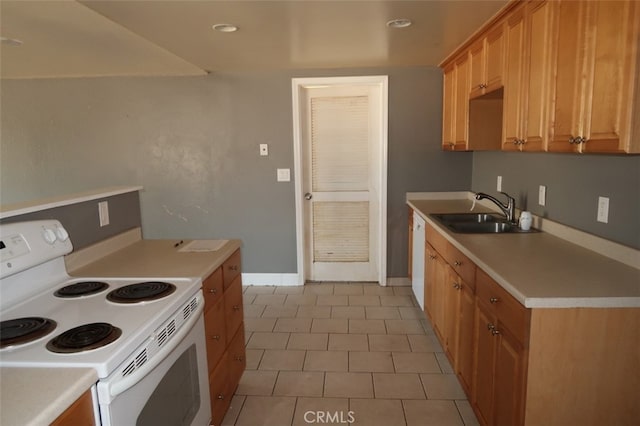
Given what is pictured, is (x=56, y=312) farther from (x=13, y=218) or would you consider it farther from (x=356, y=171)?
(x=356, y=171)

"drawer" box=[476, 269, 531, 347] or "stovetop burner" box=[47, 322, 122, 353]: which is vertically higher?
"stovetop burner" box=[47, 322, 122, 353]

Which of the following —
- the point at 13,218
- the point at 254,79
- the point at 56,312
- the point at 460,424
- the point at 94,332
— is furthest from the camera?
the point at 254,79

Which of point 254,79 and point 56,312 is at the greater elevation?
point 254,79

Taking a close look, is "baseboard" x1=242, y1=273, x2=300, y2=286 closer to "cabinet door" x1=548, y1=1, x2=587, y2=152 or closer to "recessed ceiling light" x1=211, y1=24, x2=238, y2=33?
"recessed ceiling light" x1=211, y1=24, x2=238, y2=33

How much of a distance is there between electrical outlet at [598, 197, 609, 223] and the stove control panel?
249cm

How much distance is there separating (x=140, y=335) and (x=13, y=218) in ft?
2.63

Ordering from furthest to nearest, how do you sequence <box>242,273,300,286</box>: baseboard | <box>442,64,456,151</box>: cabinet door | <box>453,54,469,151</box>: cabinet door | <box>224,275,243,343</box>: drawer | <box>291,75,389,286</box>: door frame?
<box>242,273,300,286</box>: baseboard
<box>291,75,389,286</box>: door frame
<box>442,64,456,151</box>: cabinet door
<box>453,54,469,151</box>: cabinet door
<box>224,275,243,343</box>: drawer

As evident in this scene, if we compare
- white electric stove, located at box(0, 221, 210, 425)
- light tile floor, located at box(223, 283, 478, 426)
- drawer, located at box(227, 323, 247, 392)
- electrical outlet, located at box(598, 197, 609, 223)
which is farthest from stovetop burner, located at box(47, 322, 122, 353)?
electrical outlet, located at box(598, 197, 609, 223)

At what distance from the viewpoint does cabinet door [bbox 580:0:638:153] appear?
1414 millimetres

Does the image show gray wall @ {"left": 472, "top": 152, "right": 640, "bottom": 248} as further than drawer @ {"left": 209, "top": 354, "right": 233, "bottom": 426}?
No

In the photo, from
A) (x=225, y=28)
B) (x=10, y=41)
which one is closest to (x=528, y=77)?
(x=225, y=28)

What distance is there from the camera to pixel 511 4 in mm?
2250

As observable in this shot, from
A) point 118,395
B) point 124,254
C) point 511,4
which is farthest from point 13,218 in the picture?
point 511,4

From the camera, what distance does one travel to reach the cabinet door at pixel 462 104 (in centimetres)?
319
